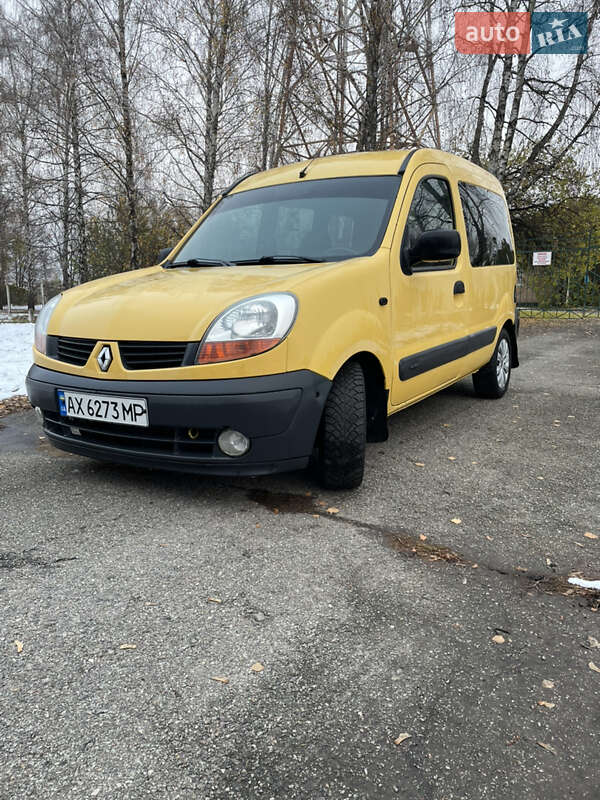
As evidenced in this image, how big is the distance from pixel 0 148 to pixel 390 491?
20.4m

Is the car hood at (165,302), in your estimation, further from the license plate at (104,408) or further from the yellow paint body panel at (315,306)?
the license plate at (104,408)

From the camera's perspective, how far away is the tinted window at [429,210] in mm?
3582

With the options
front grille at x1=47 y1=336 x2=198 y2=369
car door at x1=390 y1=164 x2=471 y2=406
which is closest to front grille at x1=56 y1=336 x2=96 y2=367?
front grille at x1=47 y1=336 x2=198 y2=369

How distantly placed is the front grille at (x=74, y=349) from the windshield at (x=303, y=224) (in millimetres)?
1020

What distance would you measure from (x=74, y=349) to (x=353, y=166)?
209 centimetres

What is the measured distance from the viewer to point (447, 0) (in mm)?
12391

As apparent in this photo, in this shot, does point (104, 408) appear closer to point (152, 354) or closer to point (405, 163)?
point (152, 354)

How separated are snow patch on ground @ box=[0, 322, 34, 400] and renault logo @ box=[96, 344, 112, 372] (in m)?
3.12

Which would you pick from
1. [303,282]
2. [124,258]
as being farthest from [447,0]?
[303,282]

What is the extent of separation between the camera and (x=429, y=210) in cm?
389

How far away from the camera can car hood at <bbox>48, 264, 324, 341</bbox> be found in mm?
2688

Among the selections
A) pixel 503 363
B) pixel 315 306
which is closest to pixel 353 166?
pixel 315 306

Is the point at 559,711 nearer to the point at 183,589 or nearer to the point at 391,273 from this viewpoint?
the point at 183,589

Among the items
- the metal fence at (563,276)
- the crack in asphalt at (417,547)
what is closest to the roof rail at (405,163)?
the crack in asphalt at (417,547)
